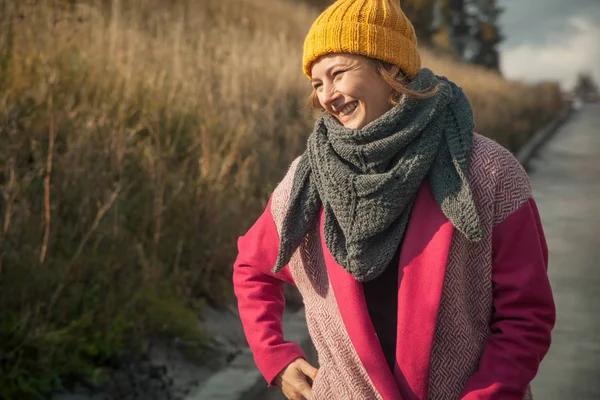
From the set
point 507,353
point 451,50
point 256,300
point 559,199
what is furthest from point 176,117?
point 451,50

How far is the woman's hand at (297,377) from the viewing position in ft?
9.11

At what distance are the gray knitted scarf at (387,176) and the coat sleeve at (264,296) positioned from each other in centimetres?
16

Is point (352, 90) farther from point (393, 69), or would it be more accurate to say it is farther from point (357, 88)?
point (393, 69)

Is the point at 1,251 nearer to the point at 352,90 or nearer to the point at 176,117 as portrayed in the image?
the point at 352,90

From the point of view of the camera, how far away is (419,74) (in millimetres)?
2658

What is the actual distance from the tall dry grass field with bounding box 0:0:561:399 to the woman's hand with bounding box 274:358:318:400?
6.59 ft

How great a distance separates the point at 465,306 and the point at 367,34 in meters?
0.72

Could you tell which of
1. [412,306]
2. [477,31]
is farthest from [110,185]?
[477,31]

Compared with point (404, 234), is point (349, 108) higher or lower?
higher

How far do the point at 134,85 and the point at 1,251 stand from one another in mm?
3477

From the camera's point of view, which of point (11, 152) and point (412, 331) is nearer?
point (412, 331)

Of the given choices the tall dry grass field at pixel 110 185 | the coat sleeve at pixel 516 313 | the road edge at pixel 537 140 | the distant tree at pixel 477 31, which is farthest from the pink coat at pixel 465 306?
the distant tree at pixel 477 31

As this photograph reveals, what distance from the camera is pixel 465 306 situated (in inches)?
98.0

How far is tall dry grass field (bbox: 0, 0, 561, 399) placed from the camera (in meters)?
4.95
